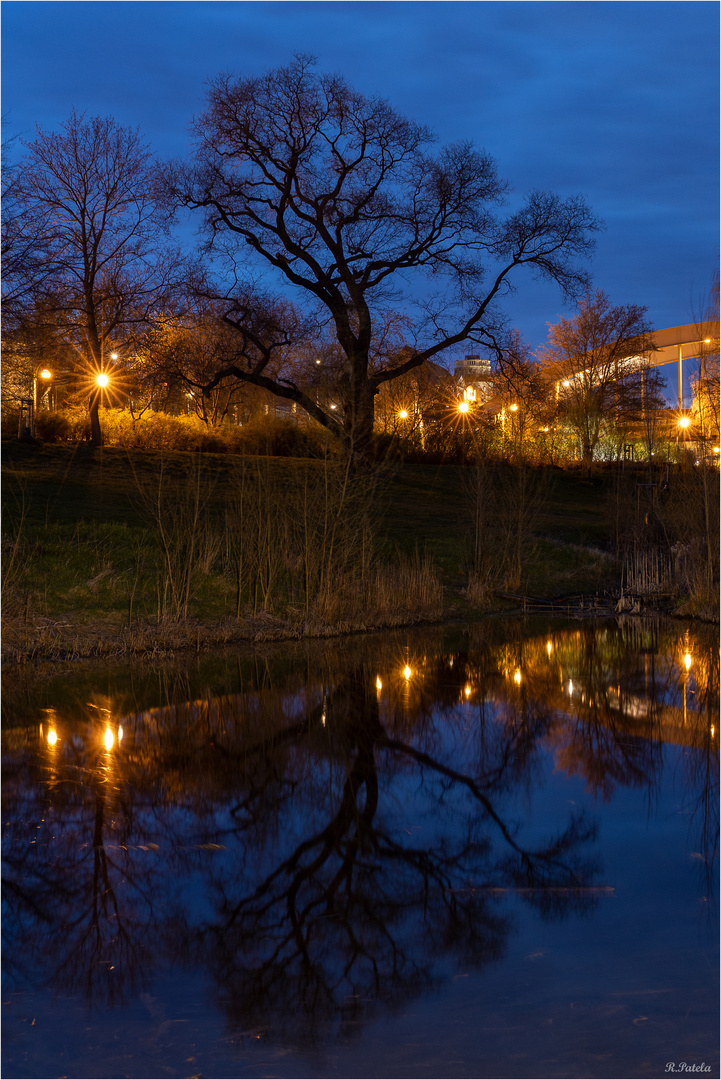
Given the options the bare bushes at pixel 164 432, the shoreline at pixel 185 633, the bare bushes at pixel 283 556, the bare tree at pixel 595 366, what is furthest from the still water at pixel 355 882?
the bare tree at pixel 595 366

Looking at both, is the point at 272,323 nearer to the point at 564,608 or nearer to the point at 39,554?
the point at 564,608

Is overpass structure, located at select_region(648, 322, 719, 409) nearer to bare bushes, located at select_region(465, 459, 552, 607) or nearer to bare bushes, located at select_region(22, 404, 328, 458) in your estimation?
bare bushes, located at select_region(22, 404, 328, 458)

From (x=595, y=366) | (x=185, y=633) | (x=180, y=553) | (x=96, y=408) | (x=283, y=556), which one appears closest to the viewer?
(x=185, y=633)

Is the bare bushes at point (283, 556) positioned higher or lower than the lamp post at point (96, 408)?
lower

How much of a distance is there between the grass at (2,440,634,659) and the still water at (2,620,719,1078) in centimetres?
238

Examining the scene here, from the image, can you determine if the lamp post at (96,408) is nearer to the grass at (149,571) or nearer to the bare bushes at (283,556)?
the grass at (149,571)

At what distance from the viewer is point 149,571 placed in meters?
16.8

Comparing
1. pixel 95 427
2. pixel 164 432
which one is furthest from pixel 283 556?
pixel 164 432

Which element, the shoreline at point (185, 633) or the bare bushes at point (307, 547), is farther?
the bare bushes at point (307, 547)

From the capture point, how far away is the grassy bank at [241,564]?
48.2 ft

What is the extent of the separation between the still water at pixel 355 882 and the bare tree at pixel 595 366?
114ft

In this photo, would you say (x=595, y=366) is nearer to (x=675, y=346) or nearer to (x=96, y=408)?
(x=675, y=346)

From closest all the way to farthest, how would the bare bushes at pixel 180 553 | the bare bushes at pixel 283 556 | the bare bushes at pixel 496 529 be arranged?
1. the bare bushes at pixel 180 553
2. the bare bushes at pixel 283 556
3. the bare bushes at pixel 496 529

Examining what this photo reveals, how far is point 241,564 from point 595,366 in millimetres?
35443
